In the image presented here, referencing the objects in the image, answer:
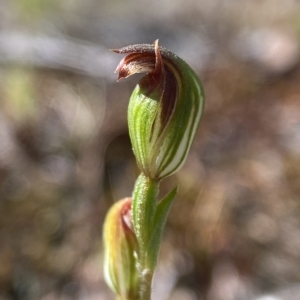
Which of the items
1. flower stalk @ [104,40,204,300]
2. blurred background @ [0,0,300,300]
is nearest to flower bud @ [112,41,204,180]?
flower stalk @ [104,40,204,300]

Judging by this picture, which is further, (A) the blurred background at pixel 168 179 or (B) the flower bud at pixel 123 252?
(A) the blurred background at pixel 168 179

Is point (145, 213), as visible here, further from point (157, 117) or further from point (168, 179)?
point (168, 179)

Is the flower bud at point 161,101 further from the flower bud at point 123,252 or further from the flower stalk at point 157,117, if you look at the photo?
the flower bud at point 123,252

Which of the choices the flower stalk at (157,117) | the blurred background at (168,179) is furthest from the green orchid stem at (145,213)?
the blurred background at (168,179)

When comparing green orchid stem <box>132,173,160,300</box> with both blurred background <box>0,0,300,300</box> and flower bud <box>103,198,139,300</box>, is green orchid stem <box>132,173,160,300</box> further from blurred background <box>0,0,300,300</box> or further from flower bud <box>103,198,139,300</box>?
blurred background <box>0,0,300,300</box>

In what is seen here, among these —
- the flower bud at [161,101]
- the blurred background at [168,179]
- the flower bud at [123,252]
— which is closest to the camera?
the flower bud at [161,101]

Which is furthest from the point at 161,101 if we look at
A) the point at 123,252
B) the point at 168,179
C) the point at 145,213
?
the point at 168,179

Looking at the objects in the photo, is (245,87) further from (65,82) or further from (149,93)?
(149,93)
